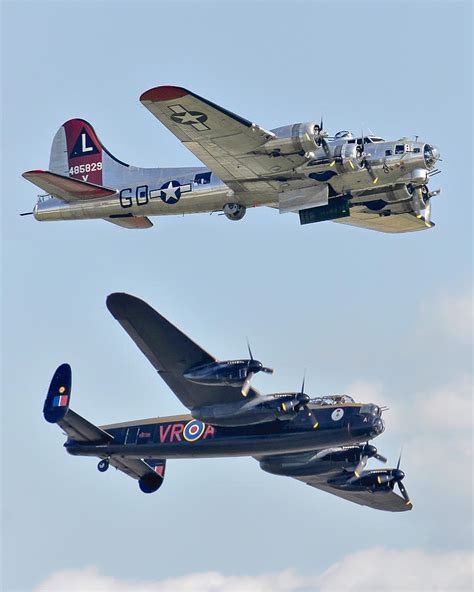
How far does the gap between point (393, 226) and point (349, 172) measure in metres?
7.84

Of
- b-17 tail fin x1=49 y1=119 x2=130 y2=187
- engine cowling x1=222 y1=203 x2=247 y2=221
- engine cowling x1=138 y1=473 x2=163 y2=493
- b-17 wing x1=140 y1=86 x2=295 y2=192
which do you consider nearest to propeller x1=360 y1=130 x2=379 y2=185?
b-17 wing x1=140 y1=86 x2=295 y2=192

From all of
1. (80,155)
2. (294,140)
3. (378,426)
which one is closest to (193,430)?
(378,426)

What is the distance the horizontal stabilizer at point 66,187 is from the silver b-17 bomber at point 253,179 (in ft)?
0.12

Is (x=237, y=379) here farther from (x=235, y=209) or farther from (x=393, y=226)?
(x=393, y=226)

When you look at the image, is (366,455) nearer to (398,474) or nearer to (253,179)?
(398,474)

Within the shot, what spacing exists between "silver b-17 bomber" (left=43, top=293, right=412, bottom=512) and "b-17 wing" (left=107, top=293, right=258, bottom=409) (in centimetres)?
3

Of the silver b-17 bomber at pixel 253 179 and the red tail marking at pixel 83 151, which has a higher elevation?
the red tail marking at pixel 83 151

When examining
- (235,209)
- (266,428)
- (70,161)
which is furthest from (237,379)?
(70,161)

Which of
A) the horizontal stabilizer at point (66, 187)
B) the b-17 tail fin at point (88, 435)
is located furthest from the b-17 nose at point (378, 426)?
the horizontal stabilizer at point (66, 187)

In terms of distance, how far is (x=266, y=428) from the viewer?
47.8 metres

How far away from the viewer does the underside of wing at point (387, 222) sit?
51.9 m

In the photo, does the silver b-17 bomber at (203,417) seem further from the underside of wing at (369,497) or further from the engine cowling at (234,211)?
the underside of wing at (369,497)

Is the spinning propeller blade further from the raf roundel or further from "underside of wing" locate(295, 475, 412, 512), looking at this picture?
"underside of wing" locate(295, 475, 412, 512)

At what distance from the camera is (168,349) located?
47.6m
